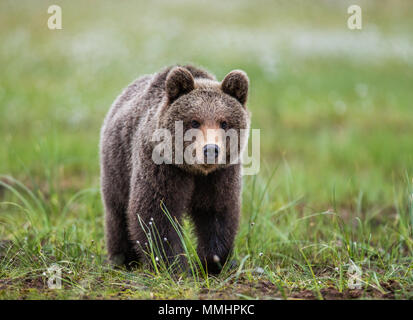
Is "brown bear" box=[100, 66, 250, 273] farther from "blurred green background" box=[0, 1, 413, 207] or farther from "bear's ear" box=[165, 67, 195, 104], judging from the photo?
"blurred green background" box=[0, 1, 413, 207]

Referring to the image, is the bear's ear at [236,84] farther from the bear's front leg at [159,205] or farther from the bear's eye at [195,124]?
the bear's front leg at [159,205]

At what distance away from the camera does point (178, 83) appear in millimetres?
4484

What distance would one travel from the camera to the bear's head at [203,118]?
14.1 ft

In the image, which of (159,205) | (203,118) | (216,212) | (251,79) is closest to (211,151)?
(203,118)

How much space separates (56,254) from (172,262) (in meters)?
1.07

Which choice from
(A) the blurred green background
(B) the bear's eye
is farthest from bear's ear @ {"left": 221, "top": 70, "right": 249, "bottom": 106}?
(A) the blurred green background

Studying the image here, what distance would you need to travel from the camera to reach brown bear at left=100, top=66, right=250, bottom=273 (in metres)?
4.40

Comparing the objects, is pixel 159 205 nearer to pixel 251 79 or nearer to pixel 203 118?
pixel 203 118

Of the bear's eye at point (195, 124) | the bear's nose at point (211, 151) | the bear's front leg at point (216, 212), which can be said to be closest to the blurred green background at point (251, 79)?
the bear's front leg at point (216, 212)

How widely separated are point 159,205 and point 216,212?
575 millimetres

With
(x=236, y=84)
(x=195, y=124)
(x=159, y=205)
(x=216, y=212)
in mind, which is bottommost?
(x=216, y=212)

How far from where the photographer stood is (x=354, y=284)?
378cm

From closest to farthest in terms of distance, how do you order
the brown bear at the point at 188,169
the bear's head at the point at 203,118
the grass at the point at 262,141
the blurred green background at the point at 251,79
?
the grass at the point at 262,141, the bear's head at the point at 203,118, the brown bear at the point at 188,169, the blurred green background at the point at 251,79

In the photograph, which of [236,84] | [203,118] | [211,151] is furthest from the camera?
[236,84]
